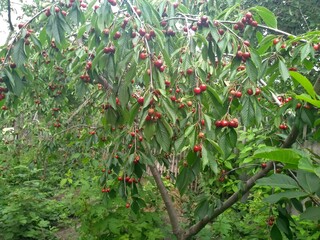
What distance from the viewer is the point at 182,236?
324 cm

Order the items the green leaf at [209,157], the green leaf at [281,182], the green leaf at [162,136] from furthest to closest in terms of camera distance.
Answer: the green leaf at [162,136] < the green leaf at [209,157] < the green leaf at [281,182]

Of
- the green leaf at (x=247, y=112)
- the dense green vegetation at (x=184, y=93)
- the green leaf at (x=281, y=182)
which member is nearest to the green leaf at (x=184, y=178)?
the dense green vegetation at (x=184, y=93)

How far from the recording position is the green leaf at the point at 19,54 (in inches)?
73.4

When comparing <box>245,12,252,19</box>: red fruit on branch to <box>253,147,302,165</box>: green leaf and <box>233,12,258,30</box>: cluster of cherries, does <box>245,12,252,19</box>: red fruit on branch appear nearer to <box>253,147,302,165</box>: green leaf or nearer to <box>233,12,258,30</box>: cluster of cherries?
<box>233,12,258,30</box>: cluster of cherries

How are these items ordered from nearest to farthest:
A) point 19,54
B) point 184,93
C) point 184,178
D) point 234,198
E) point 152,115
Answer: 1. point 152,115
2. point 184,178
3. point 19,54
4. point 184,93
5. point 234,198

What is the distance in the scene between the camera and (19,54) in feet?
6.16

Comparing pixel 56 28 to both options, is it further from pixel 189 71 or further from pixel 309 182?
pixel 309 182

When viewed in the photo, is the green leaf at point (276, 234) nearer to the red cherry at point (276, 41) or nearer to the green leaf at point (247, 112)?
the green leaf at point (247, 112)

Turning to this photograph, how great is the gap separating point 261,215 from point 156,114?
2904 mm

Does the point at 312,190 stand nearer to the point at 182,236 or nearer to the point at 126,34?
the point at 126,34

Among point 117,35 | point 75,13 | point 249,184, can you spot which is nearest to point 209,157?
point 117,35

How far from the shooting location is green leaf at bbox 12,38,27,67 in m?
1.86

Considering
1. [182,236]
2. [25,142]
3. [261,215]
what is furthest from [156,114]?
[25,142]

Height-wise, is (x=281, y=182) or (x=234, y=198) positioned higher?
(x=281, y=182)
